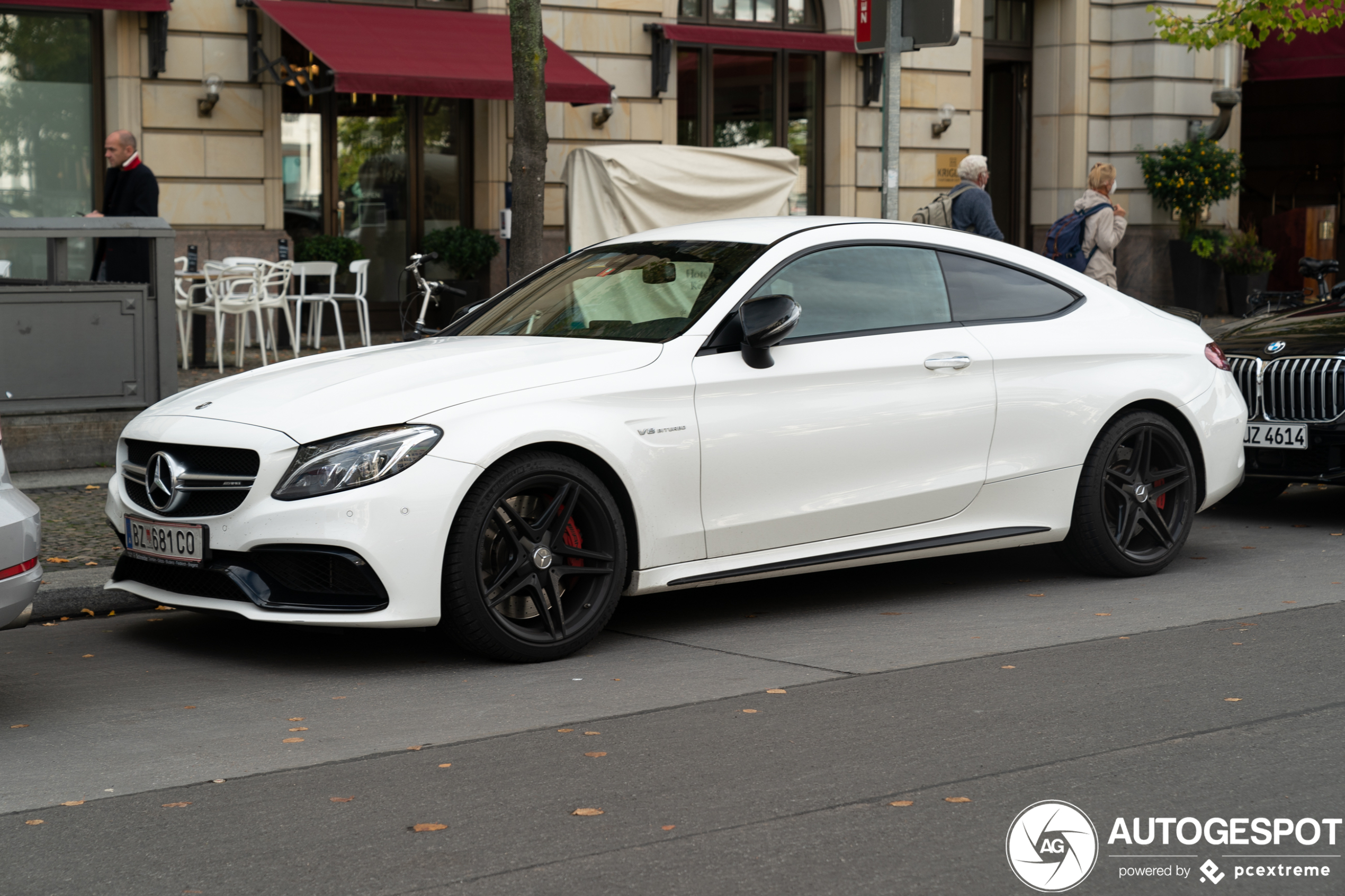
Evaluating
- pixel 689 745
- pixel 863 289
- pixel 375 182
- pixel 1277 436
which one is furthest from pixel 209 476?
pixel 375 182

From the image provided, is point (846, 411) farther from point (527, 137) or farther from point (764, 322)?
point (527, 137)

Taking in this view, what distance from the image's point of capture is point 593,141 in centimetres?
1922

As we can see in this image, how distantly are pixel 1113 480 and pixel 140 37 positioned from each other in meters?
12.5

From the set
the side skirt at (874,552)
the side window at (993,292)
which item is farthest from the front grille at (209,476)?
the side window at (993,292)

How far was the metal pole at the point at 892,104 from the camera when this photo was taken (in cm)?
1026

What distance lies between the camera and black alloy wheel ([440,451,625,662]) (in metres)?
5.68

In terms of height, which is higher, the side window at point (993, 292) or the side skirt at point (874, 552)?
the side window at point (993, 292)

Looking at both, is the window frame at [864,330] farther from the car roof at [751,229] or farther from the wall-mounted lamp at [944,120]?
the wall-mounted lamp at [944,120]

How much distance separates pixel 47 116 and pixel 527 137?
8.49 metres

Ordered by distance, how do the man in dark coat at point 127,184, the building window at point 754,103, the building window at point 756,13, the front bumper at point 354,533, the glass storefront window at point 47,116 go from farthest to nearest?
1. the building window at point 754,103
2. the building window at point 756,13
3. the glass storefront window at point 47,116
4. the man in dark coat at point 127,184
5. the front bumper at point 354,533

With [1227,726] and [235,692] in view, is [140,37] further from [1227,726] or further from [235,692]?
[1227,726]

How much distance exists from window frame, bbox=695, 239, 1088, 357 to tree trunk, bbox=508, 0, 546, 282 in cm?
365

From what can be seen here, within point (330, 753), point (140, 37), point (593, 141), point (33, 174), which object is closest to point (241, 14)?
point (140, 37)

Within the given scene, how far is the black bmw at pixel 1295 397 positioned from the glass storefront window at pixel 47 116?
1200cm
